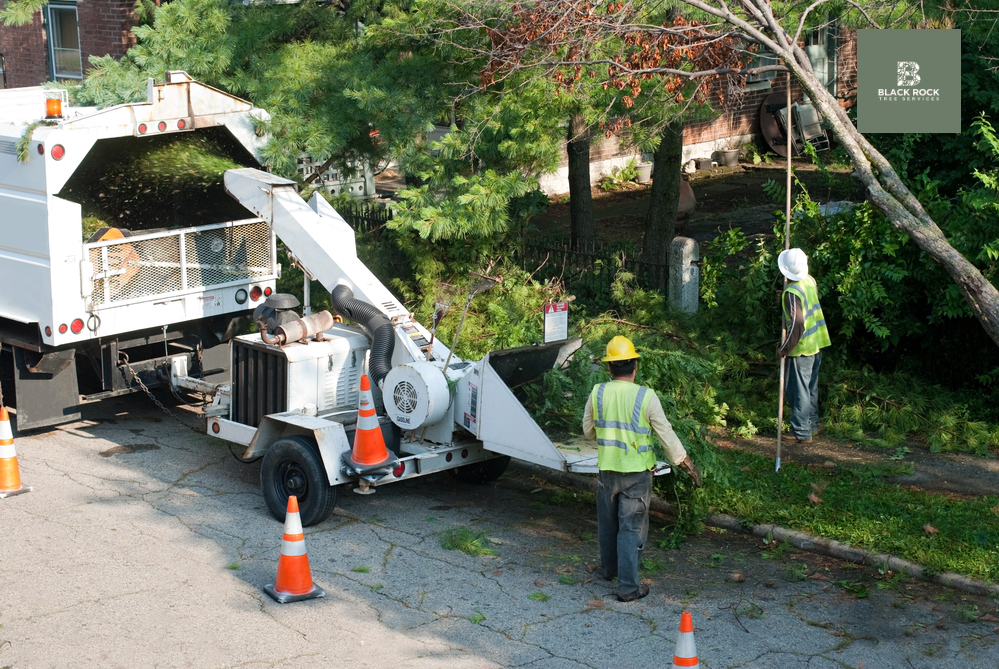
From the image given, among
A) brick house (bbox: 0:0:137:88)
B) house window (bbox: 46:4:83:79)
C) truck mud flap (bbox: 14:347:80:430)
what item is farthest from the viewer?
house window (bbox: 46:4:83:79)

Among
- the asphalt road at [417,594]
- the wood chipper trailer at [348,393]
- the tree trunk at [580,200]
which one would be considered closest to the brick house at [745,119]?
the tree trunk at [580,200]

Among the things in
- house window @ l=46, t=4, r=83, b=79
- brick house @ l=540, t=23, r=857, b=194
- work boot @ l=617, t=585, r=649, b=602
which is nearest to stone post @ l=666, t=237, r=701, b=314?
work boot @ l=617, t=585, r=649, b=602

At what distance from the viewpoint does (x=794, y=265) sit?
8898 mm

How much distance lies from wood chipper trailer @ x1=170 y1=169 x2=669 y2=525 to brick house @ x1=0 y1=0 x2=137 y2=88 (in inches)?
367

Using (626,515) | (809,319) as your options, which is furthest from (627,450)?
(809,319)

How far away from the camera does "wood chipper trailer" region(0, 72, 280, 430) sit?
866cm

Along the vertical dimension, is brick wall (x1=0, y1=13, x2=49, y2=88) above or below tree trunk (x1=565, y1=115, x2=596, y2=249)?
above

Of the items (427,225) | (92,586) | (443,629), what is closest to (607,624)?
(443,629)

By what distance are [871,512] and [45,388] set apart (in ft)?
21.2

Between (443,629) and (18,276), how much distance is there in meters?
4.93

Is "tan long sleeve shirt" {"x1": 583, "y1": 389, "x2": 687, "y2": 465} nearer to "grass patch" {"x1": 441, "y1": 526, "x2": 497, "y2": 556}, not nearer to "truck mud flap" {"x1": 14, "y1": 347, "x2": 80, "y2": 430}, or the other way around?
"grass patch" {"x1": 441, "y1": 526, "x2": 497, "y2": 556}

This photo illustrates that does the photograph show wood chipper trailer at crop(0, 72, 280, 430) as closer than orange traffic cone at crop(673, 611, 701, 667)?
No

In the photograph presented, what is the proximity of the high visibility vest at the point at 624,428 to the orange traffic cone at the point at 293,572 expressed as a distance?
5.91 feet

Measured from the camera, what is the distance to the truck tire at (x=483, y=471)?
332 inches
